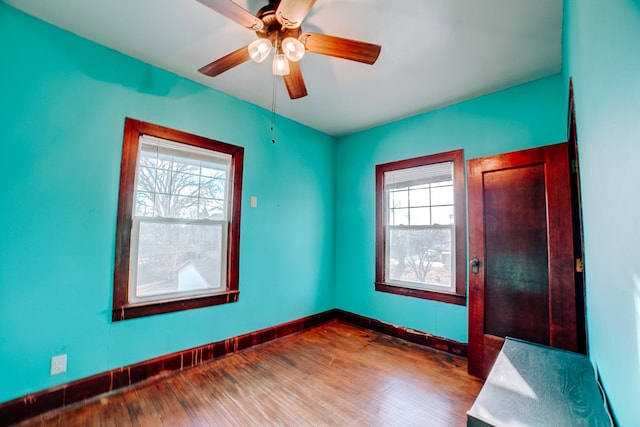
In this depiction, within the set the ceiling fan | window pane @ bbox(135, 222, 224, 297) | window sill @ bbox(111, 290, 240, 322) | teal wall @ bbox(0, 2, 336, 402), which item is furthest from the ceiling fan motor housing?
window sill @ bbox(111, 290, 240, 322)

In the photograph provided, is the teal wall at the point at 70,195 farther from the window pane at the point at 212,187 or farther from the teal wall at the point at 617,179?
the teal wall at the point at 617,179

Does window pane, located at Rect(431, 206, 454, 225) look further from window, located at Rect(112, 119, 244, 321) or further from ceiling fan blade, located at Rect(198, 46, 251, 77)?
ceiling fan blade, located at Rect(198, 46, 251, 77)

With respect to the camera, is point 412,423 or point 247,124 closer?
point 412,423

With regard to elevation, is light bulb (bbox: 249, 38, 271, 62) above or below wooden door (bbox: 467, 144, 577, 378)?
above

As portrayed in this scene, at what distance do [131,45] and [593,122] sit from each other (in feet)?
9.89

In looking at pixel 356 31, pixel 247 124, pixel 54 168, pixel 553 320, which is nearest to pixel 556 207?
pixel 553 320

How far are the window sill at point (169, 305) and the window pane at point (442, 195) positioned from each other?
2.50 meters

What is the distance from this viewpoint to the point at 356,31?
2.01 metres

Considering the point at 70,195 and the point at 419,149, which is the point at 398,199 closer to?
the point at 419,149

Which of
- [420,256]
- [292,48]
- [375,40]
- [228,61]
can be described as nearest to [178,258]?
[228,61]

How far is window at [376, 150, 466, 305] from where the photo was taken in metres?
3.02

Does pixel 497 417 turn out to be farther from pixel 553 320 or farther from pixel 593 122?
pixel 553 320

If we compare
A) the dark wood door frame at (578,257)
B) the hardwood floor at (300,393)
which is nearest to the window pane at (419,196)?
the dark wood door frame at (578,257)

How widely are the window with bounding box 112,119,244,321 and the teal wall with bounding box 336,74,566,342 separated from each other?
1.71 metres
